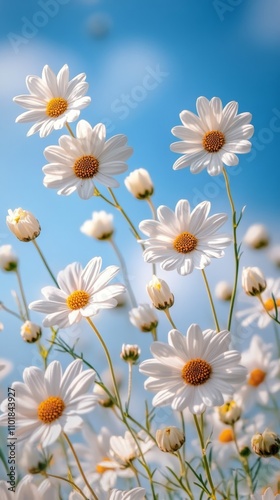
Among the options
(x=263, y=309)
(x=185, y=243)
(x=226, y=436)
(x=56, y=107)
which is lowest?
(x=226, y=436)

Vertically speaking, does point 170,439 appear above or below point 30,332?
below

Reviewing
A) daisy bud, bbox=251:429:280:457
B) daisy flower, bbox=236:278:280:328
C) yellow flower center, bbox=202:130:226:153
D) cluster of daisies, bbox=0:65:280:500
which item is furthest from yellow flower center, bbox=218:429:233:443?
yellow flower center, bbox=202:130:226:153

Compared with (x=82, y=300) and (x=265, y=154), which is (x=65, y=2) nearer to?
(x=265, y=154)

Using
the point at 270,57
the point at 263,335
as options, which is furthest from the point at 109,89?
the point at 263,335

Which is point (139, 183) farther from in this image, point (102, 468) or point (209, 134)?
point (102, 468)

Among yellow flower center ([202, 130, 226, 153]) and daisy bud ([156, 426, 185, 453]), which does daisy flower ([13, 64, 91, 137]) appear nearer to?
yellow flower center ([202, 130, 226, 153])

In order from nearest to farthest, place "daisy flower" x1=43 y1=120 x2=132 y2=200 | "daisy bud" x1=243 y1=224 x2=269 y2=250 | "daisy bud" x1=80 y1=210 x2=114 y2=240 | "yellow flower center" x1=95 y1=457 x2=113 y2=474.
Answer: "daisy flower" x1=43 y1=120 x2=132 y2=200, "yellow flower center" x1=95 y1=457 x2=113 y2=474, "daisy bud" x1=80 y1=210 x2=114 y2=240, "daisy bud" x1=243 y1=224 x2=269 y2=250

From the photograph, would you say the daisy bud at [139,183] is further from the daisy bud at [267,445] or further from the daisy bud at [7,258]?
the daisy bud at [267,445]

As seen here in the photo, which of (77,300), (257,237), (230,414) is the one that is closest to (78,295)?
(77,300)
